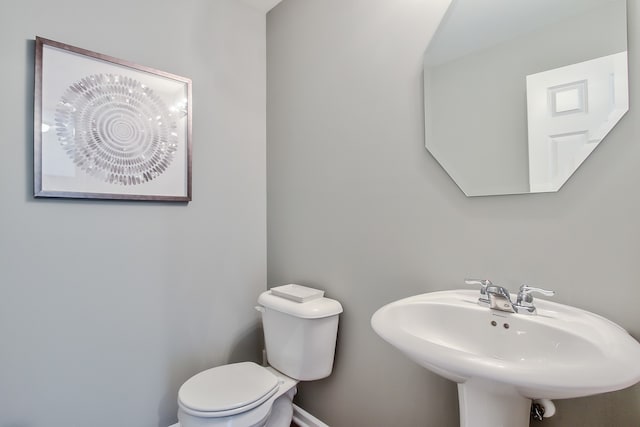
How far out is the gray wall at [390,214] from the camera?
836mm

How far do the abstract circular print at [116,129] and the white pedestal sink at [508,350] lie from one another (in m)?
1.27

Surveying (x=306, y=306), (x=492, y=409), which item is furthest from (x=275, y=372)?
(x=492, y=409)

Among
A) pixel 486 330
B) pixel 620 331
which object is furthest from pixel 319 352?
pixel 620 331

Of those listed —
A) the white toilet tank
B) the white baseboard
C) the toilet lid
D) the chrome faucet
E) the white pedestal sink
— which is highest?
the chrome faucet

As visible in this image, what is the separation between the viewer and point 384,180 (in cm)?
132

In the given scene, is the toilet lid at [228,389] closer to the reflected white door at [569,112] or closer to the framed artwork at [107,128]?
the framed artwork at [107,128]

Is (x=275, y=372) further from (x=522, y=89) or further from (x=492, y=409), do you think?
(x=522, y=89)

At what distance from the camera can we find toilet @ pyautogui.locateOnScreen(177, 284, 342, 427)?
1.14 meters

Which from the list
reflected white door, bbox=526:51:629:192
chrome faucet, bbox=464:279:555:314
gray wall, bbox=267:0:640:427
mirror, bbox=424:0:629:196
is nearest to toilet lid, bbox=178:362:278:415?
gray wall, bbox=267:0:640:427

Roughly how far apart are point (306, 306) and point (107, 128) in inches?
46.7

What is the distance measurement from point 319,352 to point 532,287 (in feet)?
2.97

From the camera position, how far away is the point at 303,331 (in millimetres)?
1372

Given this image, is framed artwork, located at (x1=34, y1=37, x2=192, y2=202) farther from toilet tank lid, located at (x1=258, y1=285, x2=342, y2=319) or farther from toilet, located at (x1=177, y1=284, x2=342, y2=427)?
→ toilet, located at (x1=177, y1=284, x2=342, y2=427)

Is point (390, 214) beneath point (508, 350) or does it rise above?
above
